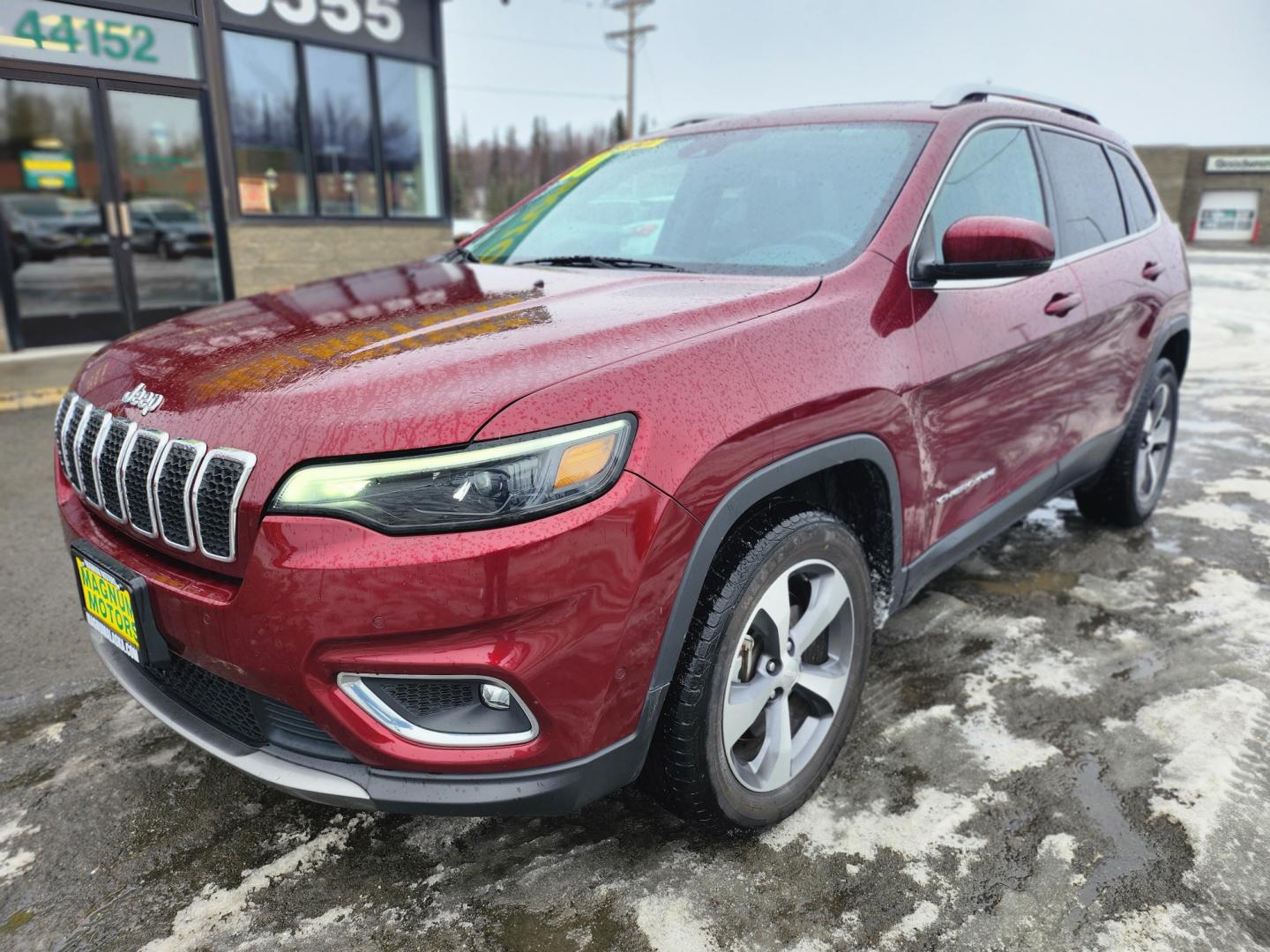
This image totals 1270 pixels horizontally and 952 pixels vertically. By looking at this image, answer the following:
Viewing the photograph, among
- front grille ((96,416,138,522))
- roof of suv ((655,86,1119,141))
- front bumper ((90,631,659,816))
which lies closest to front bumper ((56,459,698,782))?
front bumper ((90,631,659,816))

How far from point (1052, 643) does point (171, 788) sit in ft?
9.12

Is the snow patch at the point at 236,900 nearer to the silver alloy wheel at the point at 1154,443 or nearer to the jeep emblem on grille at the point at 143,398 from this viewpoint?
the jeep emblem on grille at the point at 143,398

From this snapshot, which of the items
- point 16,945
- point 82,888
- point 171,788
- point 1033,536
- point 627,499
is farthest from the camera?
point 1033,536

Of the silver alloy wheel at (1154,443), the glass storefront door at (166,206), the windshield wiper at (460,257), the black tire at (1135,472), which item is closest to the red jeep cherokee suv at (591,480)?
the windshield wiper at (460,257)

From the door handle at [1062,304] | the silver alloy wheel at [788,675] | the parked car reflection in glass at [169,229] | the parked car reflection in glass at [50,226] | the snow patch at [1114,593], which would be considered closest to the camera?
the silver alloy wheel at [788,675]

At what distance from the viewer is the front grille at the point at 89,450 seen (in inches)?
80.1

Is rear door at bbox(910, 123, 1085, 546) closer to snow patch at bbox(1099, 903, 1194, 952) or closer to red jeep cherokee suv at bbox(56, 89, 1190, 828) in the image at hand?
red jeep cherokee suv at bbox(56, 89, 1190, 828)

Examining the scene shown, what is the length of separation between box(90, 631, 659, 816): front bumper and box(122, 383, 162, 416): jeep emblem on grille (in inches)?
27.8

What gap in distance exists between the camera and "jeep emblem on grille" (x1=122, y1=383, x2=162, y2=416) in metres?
1.87

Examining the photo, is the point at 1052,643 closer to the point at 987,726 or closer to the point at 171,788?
the point at 987,726

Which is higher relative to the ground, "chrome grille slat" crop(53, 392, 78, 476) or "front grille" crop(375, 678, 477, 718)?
"chrome grille slat" crop(53, 392, 78, 476)

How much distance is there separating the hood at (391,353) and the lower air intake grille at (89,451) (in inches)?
2.4

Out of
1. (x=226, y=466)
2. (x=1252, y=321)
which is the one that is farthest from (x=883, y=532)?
(x=1252, y=321)

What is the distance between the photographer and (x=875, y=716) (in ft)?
8.76
